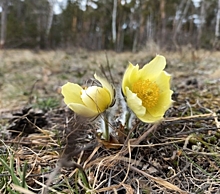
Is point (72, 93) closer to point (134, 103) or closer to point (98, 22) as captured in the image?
point (134, 103)

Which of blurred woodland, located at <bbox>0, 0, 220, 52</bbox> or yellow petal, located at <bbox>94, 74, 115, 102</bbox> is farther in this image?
blurred woodland, located at <bbox>0, 0, 220, 52</bbox>

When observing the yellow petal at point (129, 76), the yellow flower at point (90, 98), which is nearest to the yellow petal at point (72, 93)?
the yellow flower at point (90, 98)

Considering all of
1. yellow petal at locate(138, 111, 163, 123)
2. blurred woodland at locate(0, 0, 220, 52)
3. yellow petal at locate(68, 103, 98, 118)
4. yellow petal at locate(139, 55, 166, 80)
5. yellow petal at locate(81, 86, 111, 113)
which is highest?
blurred woodland at locate(0, 0, 220, 52)

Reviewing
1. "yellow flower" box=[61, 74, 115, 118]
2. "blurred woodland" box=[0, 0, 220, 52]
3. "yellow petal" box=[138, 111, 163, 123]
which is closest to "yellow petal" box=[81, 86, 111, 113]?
"yellow flower" box=[61, 74, 115, 118]

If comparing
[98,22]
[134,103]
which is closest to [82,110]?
[134,103]

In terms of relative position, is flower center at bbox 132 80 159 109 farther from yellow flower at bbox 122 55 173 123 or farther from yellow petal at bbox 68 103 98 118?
yellow petal at bbox 68 103 98 118

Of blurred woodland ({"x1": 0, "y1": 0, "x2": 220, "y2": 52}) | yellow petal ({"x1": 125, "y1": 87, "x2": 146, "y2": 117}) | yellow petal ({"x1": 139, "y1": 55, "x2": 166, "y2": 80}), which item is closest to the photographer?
yellow petal ({"x1": 125, "y1": 87, "x2": 146, "y2": 117})

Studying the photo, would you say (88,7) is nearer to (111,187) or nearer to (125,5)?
(125,5)

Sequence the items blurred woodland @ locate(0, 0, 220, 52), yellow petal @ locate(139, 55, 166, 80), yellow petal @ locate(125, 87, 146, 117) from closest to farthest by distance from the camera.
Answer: yellow petal @ locate(125, 87, 146, 117)
yellow petal @ locate(139, 55, 166, 80)
blurred woodland @ locate(0, 0, 220, 52)
